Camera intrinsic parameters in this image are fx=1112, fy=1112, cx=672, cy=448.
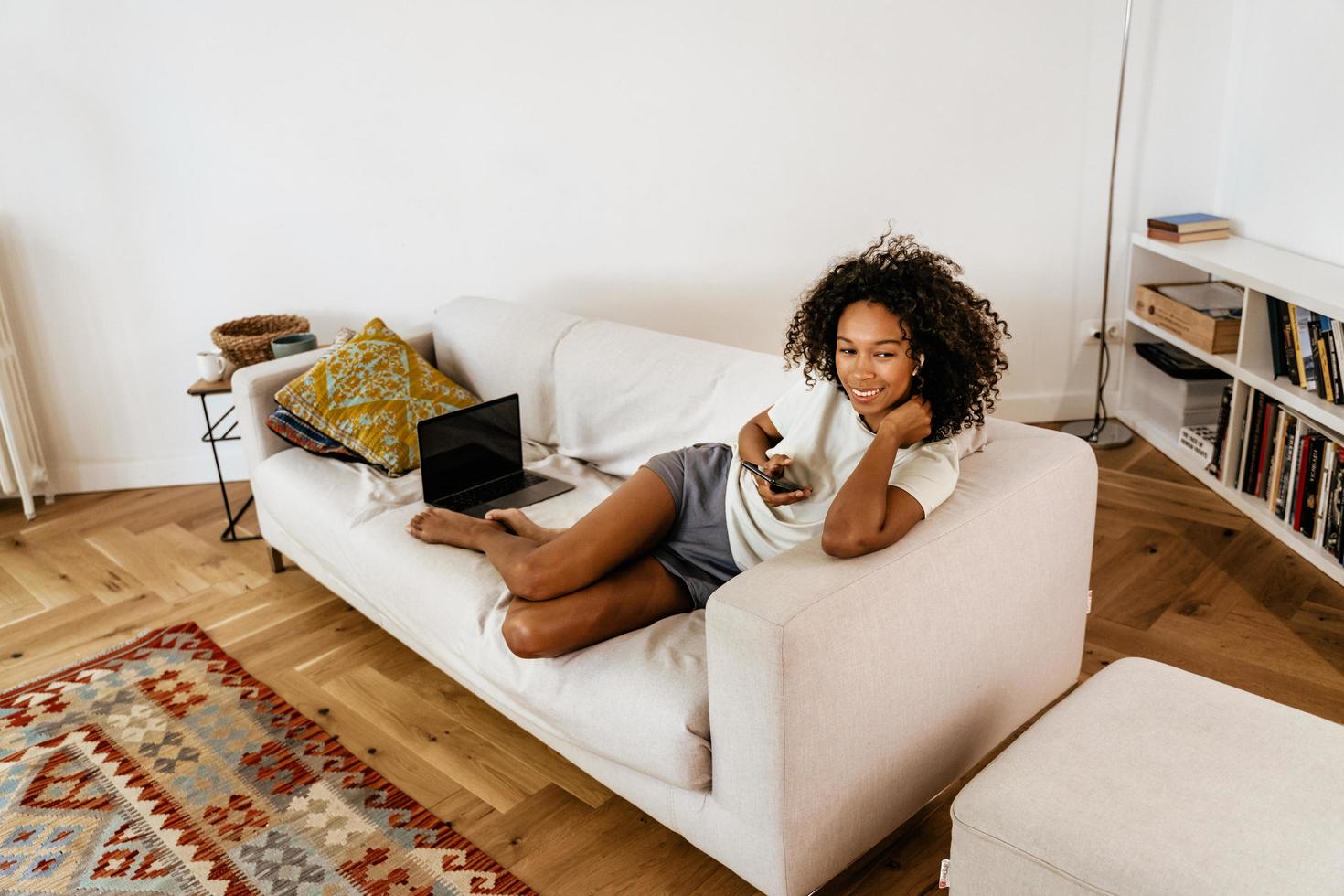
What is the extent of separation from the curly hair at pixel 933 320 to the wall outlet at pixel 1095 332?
1958mm

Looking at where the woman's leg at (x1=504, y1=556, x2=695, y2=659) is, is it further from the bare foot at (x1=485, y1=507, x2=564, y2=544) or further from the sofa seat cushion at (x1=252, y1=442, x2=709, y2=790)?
the bare foot at (x1=485, y1=507, x2=564, y2=544)

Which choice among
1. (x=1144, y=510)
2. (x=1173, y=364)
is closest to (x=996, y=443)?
(x=1144, y=510)

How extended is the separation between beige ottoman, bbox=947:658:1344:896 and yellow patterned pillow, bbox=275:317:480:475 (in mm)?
1676

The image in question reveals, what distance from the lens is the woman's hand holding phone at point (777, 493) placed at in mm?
1899

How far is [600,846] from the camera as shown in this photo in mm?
1936

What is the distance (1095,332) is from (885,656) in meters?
2.47

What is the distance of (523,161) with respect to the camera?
3414 mm

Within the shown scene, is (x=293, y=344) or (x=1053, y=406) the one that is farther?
(x=1053, y=406)

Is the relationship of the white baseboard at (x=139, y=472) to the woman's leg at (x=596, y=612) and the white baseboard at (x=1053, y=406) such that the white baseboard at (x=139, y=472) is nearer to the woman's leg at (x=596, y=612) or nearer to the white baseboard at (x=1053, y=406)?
the woman's leg at (x=596, y=612)

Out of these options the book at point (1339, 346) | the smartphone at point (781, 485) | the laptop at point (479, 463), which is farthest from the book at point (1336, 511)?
the laptop at point (479, 463)

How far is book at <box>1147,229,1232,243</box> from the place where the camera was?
10.9 ft

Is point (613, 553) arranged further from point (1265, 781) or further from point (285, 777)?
point (1265, 781)

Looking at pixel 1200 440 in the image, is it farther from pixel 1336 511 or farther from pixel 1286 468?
pixel 1336 511

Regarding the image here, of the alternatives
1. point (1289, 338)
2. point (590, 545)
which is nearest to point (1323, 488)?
point (1289, 338)
